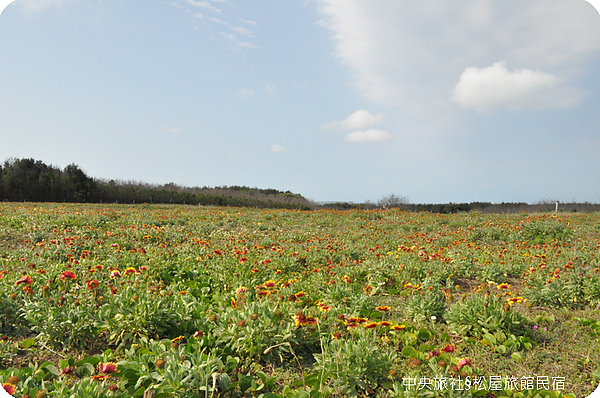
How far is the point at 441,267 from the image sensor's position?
566 cm

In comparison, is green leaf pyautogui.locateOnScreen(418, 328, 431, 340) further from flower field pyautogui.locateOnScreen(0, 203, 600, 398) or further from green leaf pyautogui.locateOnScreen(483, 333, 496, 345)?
green leaf pyautogui.locateOnScreen(483, 333, 496, 345)

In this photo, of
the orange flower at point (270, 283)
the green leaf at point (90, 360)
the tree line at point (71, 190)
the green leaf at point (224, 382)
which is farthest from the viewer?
the tree line at point (71, 190)

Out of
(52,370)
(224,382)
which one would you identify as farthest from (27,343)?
(224,382)

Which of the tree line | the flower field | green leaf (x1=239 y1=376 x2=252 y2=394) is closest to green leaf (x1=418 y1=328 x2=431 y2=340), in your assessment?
the flower field

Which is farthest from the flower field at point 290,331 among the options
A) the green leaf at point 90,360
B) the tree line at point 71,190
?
the tree line at point 71,190

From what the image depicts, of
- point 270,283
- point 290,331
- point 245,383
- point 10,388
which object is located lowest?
point 245,383

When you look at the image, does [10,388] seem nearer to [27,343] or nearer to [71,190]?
[27,343]

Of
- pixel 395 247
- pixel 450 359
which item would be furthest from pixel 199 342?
pixel 395 247

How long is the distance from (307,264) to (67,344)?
395 cm

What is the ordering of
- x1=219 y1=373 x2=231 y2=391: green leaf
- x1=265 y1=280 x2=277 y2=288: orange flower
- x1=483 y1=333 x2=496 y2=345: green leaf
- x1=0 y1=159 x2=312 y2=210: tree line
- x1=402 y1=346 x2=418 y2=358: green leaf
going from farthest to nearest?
1. x1=0 y1=159 x2=312 y2=210: tree line
2. x1=265 y1=280 x2=277 y2=288: orange flower
3. x1=483 y1=333 x2=496 y2=345: green leaf
4. x1=402 y1=346 x2=418 y2=358: green leaf
5. x1=219 y1=373 x2=231 y2=391: green leaf

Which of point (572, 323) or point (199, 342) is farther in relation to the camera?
point (572, 323)

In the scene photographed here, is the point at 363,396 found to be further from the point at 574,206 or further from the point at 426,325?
the point at 574,206

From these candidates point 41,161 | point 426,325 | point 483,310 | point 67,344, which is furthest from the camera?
point 41,161

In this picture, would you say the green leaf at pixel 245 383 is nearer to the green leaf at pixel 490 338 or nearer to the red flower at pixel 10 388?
the red flower at pixel 10 388
